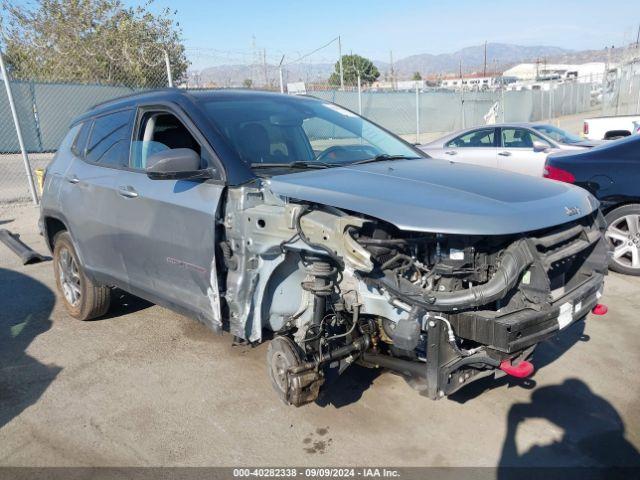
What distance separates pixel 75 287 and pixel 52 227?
67 cm

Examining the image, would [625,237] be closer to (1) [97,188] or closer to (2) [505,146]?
(2) [505,146]

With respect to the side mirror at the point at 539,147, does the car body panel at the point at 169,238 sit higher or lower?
higher

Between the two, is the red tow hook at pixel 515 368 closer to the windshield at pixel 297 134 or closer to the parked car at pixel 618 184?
the windshield at pixel 297 134

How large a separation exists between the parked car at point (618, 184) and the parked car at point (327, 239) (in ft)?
8.50

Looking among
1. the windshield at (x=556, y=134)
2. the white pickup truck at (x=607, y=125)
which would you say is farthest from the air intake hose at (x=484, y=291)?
the white pickup truck at (x=607, y=125)

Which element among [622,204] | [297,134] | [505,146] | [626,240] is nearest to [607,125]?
[505,146]

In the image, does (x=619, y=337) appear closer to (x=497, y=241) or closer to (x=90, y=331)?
(x=497, y=241)

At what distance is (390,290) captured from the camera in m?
2.69

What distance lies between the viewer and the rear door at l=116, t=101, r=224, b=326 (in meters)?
3.40

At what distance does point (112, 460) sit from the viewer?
120 inches

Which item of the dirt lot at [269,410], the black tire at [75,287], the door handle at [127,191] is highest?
the door handle at [127,191]

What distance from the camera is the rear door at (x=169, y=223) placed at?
Result: 3.40m

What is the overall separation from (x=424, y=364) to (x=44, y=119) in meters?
20.5

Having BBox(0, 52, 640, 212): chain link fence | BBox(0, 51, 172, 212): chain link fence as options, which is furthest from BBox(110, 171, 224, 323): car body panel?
BBox(0, 51, 172, 212): chain link fence
